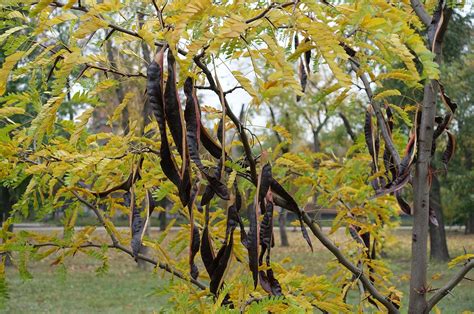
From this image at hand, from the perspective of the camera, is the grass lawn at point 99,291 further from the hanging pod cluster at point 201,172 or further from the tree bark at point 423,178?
the hanging pod cluster at point 201,172

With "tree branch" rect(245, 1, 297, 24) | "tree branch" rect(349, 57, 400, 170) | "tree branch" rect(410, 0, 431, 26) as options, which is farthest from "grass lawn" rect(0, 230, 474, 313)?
"tree branch" rect(245, 1, 297, 24)

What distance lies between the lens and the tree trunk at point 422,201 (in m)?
1.86

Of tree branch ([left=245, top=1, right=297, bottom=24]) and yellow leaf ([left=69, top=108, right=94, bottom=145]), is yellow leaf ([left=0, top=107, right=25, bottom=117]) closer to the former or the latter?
yellow leaf ([left=69, top=108, right=94, bottom=145])

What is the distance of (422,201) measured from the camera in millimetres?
1889

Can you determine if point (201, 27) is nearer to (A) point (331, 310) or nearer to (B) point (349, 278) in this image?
(A) point (331, 310)

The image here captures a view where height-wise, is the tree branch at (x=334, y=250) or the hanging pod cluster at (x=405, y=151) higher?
the hanging pod cluster at (x=405, y=151)

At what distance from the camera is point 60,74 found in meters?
1.20

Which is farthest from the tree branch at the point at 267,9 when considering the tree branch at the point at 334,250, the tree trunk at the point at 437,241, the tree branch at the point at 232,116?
the tree trunk at the point at 437,241

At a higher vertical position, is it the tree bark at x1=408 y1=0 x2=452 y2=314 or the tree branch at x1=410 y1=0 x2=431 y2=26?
the tree branch at x1=410 y1=0 x2=431 y2=26

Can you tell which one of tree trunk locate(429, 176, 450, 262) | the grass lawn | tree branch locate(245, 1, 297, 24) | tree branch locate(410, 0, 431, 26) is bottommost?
the grass lawn

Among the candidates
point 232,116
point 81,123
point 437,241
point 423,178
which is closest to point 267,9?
point 232,116

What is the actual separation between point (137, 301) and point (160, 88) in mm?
8463

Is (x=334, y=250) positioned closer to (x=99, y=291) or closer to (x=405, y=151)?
(x=405, y=151)

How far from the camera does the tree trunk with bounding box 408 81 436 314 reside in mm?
1859
